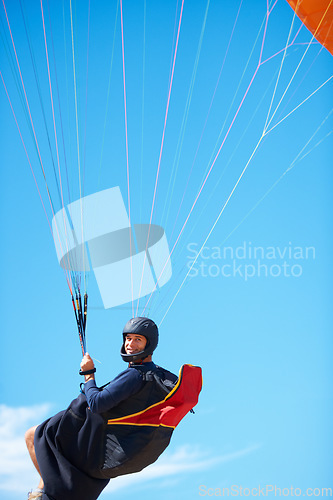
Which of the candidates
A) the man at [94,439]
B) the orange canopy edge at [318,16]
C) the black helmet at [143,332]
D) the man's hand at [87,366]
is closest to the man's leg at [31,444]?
the man at [94,439]

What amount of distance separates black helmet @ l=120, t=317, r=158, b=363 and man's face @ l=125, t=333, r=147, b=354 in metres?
0.03

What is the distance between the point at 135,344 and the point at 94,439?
0.74m

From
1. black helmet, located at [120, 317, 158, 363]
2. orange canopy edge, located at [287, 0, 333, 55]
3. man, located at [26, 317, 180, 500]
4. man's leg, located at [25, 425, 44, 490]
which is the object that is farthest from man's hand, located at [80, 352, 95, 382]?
orange canopy edge, located at [287, 0, 333, 55]

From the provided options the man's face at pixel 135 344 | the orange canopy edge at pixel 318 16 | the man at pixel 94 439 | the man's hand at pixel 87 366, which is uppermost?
the orange canopy edge at pixel 318 16

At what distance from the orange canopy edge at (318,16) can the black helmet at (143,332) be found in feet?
12.7

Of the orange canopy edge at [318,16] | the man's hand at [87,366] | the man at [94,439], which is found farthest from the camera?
the orange canopy edge at [318,16]

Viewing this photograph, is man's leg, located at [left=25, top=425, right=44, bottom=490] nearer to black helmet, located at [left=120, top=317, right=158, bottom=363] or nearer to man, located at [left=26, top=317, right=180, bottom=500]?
man, located at [left=26, top=317, right=180, bottom=500]

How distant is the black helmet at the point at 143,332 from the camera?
486cm

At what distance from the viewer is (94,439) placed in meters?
4.61

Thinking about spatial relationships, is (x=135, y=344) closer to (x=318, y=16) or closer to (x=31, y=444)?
(x=31, y=444)

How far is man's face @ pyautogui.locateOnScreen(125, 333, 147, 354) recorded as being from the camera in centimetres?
488

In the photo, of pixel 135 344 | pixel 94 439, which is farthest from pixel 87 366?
pixel 94 439

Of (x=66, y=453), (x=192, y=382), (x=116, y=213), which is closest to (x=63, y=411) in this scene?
(x=66, y=453)

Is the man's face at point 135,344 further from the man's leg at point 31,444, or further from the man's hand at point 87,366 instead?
the man's leg at point 31,444
